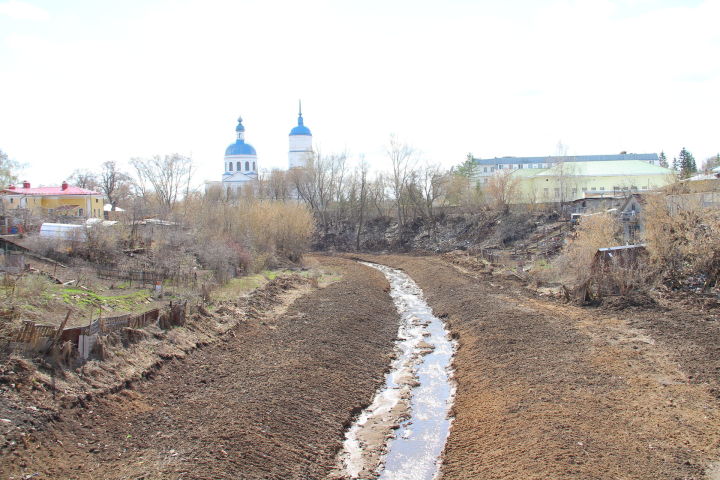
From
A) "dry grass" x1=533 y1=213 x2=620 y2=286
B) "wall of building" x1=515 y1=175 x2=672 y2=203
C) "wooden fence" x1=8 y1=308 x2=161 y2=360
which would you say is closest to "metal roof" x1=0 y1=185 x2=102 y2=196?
Result: "dry grass" x1=533 y1=213 x2=620 y2=286

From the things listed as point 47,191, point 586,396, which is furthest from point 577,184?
point 586,396

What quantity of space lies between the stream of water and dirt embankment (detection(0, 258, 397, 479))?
1.42ft

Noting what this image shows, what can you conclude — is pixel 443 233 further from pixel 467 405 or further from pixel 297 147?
pixel 467 405

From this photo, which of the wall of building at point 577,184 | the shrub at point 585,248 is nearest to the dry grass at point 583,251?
the shrub at point 585,248

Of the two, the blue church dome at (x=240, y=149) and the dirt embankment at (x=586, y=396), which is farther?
the blue church dome at (x=240, y=149)

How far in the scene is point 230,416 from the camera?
12805 millimetres

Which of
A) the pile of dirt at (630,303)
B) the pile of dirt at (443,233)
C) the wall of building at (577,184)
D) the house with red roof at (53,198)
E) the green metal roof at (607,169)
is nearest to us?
the pile of dirt at (630,303)

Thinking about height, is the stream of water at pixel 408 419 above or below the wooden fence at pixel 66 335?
below

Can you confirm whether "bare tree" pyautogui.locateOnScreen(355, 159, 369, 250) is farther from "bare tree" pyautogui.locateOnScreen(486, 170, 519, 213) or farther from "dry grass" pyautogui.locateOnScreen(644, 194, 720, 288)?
"dry grass" pyautogui.locateOnScreen(644, 194, 720, 288)

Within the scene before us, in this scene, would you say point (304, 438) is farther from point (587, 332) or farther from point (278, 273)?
point (278, 273)

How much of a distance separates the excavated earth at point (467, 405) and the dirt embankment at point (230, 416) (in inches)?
1.6

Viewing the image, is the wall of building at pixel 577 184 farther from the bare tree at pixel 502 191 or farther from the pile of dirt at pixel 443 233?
the pile of dirt at pixel 443 233

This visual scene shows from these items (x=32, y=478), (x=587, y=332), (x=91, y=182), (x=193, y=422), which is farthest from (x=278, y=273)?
(x=91, y=182)

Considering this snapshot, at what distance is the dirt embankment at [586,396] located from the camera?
10.5 metres
